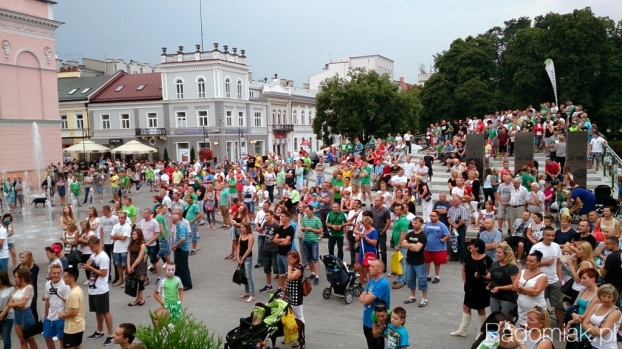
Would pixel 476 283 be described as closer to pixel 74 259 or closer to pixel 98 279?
pixel 98 279

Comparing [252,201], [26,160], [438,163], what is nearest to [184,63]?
[26,160]

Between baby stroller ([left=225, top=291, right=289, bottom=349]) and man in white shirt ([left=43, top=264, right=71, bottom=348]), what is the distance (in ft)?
8.14

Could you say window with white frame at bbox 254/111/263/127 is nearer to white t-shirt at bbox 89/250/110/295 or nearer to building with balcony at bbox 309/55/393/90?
building with balcony at bbox 309/55/393/90

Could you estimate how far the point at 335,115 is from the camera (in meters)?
49.7

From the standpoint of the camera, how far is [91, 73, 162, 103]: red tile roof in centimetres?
5759

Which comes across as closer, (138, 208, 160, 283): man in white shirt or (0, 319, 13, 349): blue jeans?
(0, 319, 13, 349): blue jeans

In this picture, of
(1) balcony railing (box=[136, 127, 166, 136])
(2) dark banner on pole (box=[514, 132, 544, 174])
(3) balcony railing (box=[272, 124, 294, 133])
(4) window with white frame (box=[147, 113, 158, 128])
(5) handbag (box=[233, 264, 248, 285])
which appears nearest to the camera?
(5) handbag (box=[233, 264, 248, 285])

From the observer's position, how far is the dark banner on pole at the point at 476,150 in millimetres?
18814

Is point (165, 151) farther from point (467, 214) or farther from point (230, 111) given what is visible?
point (467, 214)

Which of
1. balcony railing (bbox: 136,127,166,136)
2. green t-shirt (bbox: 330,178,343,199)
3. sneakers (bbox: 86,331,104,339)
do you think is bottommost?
sneakers (bbox: 86,331,104,339)

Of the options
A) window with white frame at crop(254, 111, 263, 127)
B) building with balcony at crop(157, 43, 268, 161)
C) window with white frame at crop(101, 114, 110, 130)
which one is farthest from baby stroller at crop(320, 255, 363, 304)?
window with white frame at crop(101, 114, 110, 130)

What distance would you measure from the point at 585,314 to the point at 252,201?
41.6 ft

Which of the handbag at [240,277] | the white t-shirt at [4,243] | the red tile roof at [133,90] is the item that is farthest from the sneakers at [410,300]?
the red tile roof at [133,90]

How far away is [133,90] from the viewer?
5884 cm
